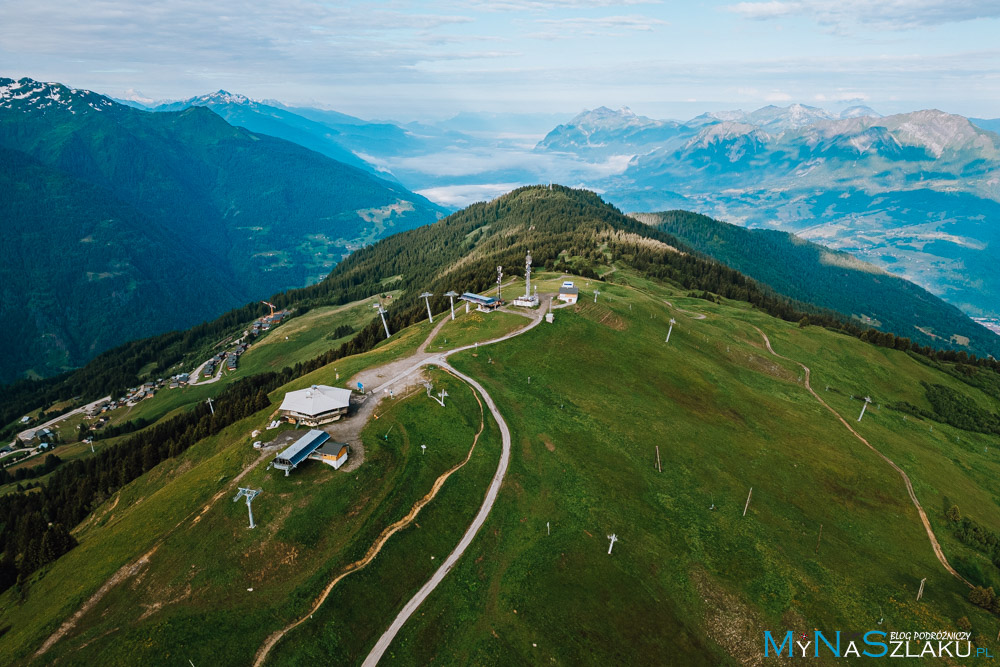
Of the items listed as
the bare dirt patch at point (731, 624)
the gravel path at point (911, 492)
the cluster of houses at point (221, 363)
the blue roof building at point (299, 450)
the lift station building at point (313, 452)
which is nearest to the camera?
the bare dirt patch at point (731, 624)

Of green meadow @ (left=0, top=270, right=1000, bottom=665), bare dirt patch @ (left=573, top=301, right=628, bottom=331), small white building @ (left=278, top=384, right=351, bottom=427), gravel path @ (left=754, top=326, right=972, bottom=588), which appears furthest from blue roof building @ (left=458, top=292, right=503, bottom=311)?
gravel path @ (left=754, top=326, right=972, bottom=588)

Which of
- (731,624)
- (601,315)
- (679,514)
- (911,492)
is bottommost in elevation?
(911,492)

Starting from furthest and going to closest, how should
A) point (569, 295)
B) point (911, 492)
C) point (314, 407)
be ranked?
point (569, 295) < point (911, 492) < point (314, 407)

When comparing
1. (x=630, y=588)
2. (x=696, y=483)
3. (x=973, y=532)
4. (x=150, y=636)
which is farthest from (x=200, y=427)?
(x=973, y=532)

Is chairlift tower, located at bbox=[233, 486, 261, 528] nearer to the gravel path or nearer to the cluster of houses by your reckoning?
the gravel path

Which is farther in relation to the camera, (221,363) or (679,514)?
(221,363)

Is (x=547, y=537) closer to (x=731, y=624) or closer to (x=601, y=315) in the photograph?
(x=731, y=624)

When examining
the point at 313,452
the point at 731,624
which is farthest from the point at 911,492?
the point at 313,452

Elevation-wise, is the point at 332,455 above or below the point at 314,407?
below

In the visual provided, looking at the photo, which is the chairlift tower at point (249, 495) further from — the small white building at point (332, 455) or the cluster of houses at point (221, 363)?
the cluster of houses at point (221, 363)

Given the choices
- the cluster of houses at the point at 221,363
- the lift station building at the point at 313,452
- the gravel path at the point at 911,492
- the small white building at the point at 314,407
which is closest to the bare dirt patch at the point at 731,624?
the gravel path at the point at 911,492
